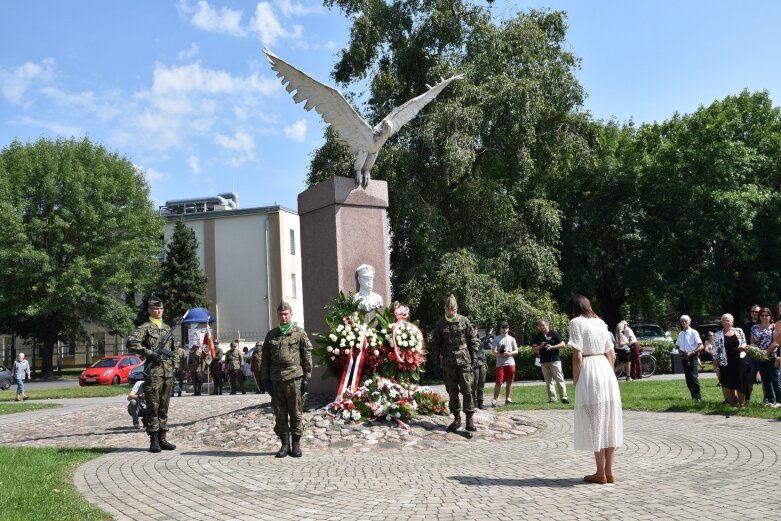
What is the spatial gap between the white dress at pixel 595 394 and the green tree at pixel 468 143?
49.1 ft

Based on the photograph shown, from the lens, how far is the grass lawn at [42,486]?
606 cm

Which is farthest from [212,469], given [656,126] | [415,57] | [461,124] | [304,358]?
[656,126]

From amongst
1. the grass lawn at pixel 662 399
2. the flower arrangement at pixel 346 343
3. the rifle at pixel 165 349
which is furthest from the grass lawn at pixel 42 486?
the grass lawn at pixel 662 399

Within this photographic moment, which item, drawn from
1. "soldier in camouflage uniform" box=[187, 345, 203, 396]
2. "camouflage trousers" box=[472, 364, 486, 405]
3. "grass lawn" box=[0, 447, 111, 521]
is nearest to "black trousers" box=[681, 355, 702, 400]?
"camouflage trousers" box=[472, 364, 486, 405]

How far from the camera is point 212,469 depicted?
8062 mm

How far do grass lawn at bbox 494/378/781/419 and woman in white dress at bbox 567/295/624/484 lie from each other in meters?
4.25

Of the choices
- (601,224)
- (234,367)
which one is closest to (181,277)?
(234,367)

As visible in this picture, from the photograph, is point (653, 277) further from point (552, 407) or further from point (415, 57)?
point (552, 407)

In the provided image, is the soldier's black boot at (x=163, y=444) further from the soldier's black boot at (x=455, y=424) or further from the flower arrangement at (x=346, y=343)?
the soldier's black boot at (x=455, y=424)

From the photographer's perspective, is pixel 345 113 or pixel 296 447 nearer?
pixel 296 447

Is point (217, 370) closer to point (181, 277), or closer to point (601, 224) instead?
point (601, 224)

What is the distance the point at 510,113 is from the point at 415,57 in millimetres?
4264

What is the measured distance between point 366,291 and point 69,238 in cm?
3226

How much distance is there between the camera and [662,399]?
1455cm
